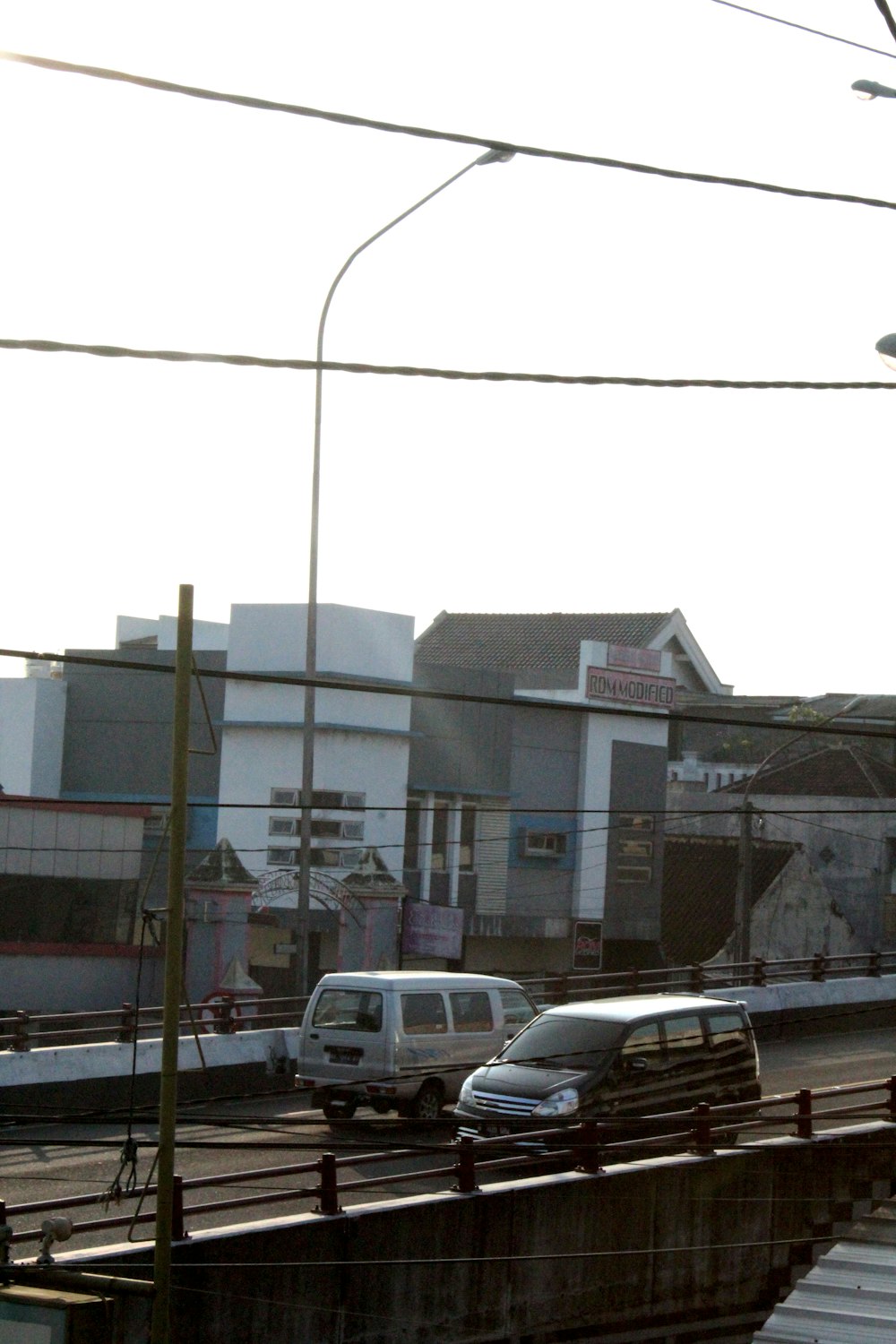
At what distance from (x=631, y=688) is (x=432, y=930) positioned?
36.7 ft

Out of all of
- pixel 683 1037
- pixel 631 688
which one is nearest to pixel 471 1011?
pixel 683 1037

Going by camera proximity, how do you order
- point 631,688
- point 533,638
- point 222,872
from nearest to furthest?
point 222,872 < point 631,688 < point 533,638

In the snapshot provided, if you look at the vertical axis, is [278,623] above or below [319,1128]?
above

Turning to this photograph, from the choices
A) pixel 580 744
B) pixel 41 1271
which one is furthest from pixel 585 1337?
pixel 580 744

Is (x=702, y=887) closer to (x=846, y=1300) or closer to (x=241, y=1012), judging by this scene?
(x=241, y=1012)

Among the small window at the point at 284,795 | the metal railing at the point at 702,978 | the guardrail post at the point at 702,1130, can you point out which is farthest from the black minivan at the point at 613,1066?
the small window at the point at 284,795

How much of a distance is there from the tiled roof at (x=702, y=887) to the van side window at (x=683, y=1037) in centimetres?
2770

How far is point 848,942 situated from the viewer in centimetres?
4869

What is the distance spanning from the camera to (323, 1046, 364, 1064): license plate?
19750 mm

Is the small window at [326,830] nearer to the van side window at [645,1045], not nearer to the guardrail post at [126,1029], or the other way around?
the guardrail post at [126,1029]

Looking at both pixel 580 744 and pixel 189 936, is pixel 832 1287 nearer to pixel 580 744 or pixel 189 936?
pixel 189 936

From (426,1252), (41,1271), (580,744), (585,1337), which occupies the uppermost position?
(580,744)

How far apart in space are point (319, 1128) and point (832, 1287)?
21.0 ft

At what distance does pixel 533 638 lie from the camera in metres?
53.5
